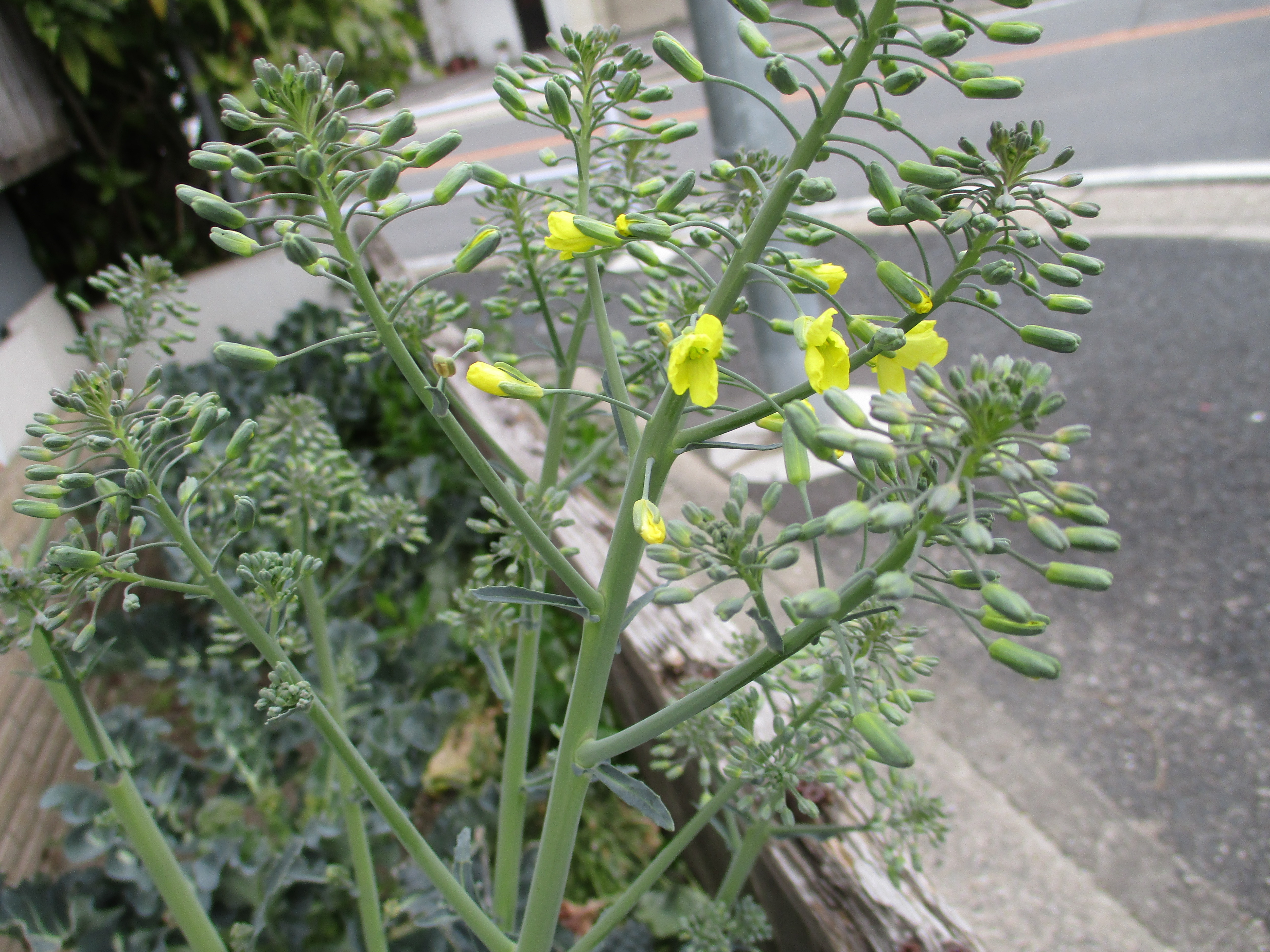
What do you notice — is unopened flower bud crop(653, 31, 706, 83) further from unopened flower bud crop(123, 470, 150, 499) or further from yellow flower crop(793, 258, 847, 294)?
unopened flower bud crop(123, 470, 150, 499)

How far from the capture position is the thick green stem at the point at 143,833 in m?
1.28

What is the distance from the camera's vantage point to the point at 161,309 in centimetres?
155

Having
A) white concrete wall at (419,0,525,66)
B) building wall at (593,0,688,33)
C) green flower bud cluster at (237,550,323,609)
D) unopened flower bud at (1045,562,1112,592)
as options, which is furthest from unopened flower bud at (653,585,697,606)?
white concrete wall at (419,0,525,66)

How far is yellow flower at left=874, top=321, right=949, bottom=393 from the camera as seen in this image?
2.92 feet

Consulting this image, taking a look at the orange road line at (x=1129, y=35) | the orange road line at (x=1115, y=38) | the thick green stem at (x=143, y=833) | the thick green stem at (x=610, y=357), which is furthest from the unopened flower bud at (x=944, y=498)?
the orange road line at (x=1129, y=35)

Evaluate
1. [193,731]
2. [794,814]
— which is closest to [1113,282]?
A: [794,814]

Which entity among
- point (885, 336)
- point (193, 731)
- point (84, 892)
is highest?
point (885, 336)

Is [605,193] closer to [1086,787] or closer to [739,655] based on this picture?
[739,655]

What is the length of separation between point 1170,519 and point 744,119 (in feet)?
7.95

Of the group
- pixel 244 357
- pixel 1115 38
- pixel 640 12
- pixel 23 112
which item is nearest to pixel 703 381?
pixel 244 357

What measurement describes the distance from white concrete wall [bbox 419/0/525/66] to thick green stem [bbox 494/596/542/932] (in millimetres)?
24596

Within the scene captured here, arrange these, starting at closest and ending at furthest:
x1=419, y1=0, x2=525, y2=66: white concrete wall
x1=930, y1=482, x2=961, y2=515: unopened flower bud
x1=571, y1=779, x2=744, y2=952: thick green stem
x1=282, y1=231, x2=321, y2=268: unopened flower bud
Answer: x1=930, y1=482, x2=961, y2=515: unopened flower bud, x1=282, y1=231, x2=321, y2=268: unopened flower bud, x1=571, y1=779, x2=744, y2=952: thick green stem, x1=419, y1=0, x2=525, y2=66: white concrete wall

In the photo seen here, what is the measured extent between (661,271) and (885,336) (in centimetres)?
39

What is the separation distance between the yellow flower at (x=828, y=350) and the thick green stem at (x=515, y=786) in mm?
724
